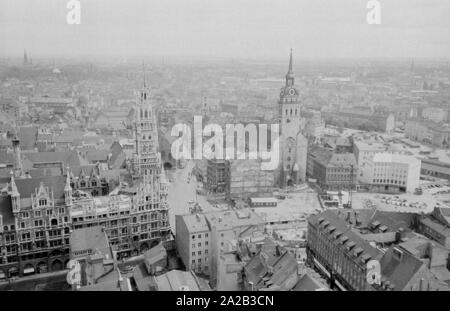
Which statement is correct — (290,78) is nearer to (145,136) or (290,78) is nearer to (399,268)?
(145,136)

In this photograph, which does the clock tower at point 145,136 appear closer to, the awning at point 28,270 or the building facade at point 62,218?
the building facade at point 62,218

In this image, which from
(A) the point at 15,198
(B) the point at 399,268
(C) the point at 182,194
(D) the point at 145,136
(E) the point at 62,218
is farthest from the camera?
(C) the point at 182,194

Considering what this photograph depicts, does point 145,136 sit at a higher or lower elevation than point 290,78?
lower

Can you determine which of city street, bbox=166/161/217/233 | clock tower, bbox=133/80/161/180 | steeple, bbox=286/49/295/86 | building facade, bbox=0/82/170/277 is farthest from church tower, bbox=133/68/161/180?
steeple, bbox=286/49/295/86

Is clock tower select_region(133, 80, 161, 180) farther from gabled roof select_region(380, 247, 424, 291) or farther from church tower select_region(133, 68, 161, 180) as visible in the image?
gabled roof select_region(380, 247, 424, 291)

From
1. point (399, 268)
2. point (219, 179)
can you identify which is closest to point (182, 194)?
point (219, 179)
